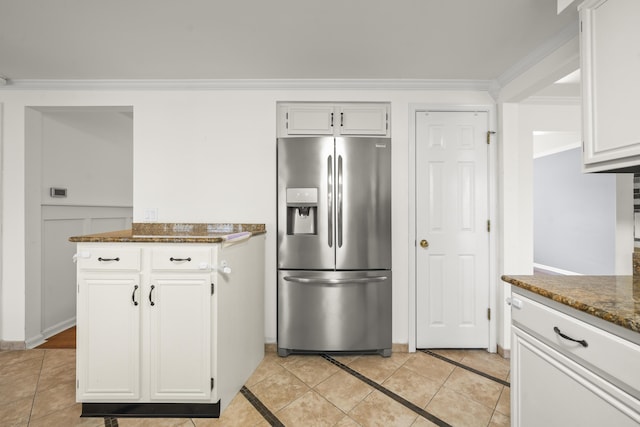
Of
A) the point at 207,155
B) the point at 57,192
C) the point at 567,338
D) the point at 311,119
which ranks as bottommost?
the point at 567,338

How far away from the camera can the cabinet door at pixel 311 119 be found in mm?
2477

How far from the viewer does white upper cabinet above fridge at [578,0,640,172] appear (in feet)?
3.64

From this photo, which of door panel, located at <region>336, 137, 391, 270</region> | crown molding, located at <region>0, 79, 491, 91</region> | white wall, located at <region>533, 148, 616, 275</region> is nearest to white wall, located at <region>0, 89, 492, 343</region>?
crown molding, located at <region>0, 79, 491, 91</region>

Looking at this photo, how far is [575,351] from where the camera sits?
0.93 metres

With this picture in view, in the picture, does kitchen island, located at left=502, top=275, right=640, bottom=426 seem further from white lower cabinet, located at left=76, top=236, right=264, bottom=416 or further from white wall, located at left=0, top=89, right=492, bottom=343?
white lower cabinet, located at left=76, top=236, right=264, bottom=416

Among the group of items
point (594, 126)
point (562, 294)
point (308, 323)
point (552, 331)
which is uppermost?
point (594, 126)

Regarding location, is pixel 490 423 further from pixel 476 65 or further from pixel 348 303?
pixel 476 65

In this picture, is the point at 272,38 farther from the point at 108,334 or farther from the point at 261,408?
the point at 261,408

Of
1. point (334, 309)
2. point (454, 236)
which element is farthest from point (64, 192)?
point (454, 236)

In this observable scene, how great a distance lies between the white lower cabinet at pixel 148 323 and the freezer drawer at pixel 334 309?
2.47 ft

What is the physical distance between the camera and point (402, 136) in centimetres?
247

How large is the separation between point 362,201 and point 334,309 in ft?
3.07

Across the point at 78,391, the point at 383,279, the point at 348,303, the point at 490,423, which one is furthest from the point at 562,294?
the point at 78,391

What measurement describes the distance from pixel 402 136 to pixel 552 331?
186 cm
